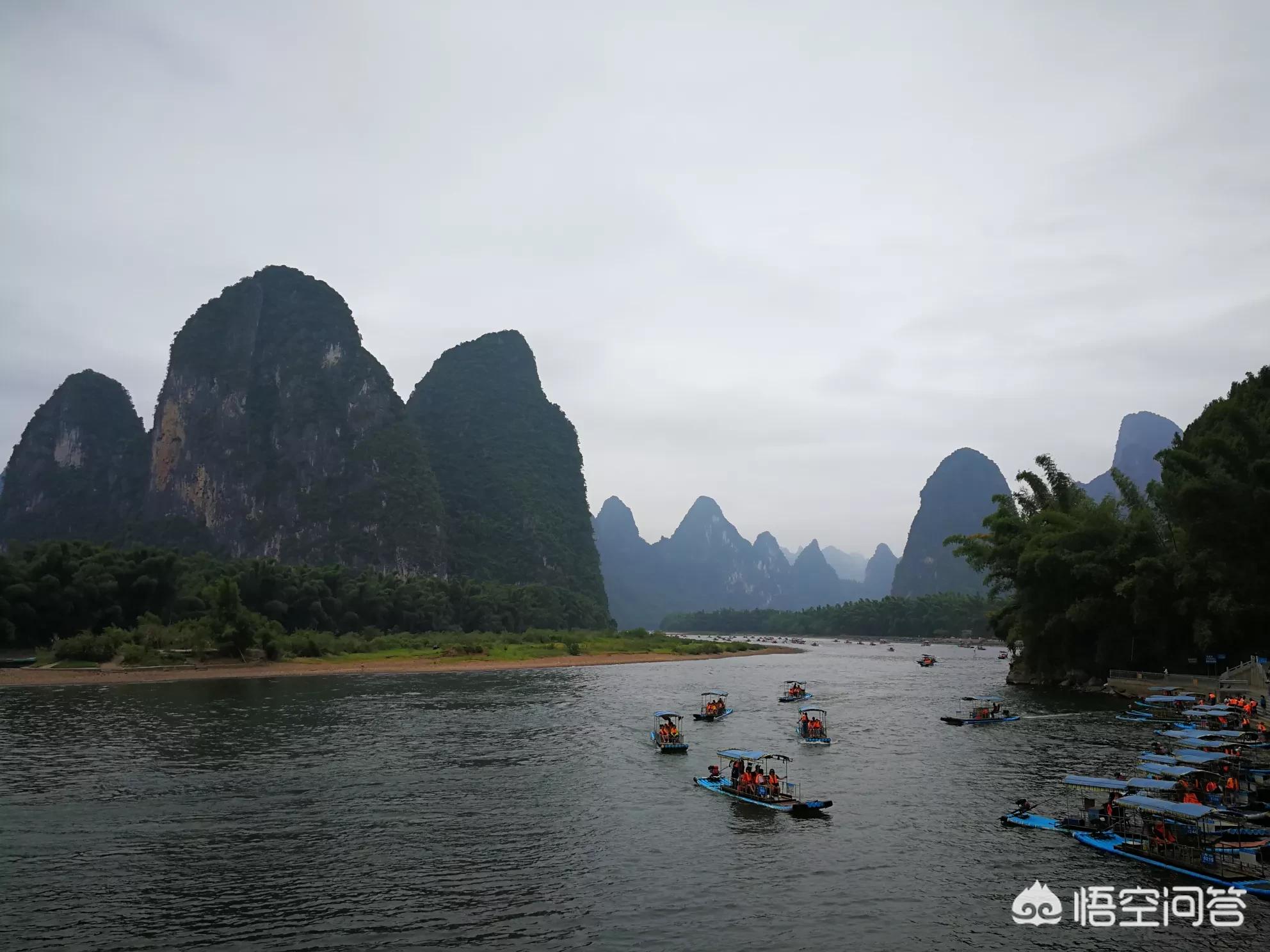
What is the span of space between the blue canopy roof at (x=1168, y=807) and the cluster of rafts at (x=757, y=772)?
796 centimetres

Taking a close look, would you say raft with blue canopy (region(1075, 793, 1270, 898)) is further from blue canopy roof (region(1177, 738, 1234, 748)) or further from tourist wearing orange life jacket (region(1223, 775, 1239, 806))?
blue canopy roof (region(1177, 738, 1234, 748))

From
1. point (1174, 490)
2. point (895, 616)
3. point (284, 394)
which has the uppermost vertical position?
point (284, 394)

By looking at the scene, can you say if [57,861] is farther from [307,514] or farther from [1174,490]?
[307,514]

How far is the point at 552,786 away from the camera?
28.2 meters

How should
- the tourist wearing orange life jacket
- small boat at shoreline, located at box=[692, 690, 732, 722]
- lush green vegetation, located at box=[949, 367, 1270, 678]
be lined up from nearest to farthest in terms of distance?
1. the tourist wearing orange life jacket
2. lush green vegetation, located at box=[949, 367, 1270, 678]
3. small boat at shoreline, located at box=[692, 690, 732, 722]

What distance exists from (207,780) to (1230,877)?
2939cm

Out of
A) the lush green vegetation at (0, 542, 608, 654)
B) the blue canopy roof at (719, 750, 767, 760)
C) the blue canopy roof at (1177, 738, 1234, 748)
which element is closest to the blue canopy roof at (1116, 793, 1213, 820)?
the blue canopy roof at (1177, 738, 1234, 748)

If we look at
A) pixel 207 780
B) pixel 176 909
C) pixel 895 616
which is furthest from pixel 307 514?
pixel 176 909

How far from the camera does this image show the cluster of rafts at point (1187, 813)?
62.1 feet

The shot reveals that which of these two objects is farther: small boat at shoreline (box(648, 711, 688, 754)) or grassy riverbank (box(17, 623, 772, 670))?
grassy riverbank (box(17, 623, 772, 670))

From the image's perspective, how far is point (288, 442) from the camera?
16125cm

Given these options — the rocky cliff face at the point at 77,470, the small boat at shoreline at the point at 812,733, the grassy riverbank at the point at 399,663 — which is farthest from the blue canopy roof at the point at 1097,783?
the rocky cliff face at the point at 77,470

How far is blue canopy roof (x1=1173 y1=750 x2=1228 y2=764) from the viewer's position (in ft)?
80.3

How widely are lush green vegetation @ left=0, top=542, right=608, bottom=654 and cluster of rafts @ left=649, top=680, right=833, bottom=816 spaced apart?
4522cm
